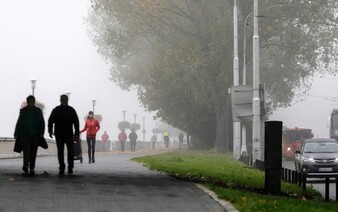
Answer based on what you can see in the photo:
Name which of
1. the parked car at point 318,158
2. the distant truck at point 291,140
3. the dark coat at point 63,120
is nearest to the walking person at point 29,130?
A: the dark coat at point 63,120

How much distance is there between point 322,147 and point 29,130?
15.5 metres

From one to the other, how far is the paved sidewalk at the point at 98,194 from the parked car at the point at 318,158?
12.3 metres

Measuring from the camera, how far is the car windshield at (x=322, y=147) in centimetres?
3334

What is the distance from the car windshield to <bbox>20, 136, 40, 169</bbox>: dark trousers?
14737mm

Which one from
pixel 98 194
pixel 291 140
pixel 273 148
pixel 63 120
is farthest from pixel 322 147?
pixel 291 140

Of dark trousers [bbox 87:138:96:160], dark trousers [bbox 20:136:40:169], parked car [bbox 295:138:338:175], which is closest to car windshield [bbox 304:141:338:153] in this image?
parked car [bbox 295:138:338:175]

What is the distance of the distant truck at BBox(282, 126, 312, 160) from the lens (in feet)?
211

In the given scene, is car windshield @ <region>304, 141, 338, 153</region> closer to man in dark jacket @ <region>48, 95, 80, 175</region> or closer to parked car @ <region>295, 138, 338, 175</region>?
parked car @ <region>295, 138, 338, 175</region>

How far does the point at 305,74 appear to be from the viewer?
220 feet

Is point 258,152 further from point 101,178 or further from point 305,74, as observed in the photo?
point 305,74

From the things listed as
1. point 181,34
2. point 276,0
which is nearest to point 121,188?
point 276,0

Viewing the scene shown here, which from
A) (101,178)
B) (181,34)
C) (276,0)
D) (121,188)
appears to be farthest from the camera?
(181,34)

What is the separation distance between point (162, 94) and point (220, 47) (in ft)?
30.7

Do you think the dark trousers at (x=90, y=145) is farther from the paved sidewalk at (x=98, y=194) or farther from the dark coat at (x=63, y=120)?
the paved sidewalk at (x=98, y=194)
